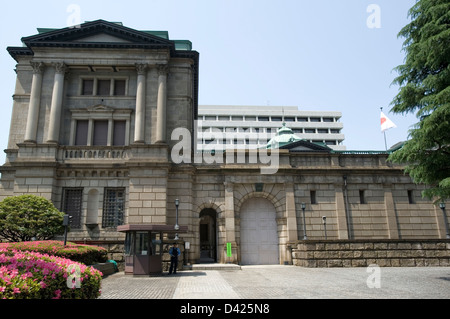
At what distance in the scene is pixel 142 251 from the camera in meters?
18.7

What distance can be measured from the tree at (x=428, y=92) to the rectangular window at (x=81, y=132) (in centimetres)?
2137

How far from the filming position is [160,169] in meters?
25.1

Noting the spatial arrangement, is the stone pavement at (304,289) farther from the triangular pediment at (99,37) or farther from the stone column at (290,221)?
the triangular pediment at (99,37)

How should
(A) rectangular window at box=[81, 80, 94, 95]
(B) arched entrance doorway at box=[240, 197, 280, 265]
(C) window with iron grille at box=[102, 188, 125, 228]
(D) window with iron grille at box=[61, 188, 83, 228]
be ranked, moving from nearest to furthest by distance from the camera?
(C) window with iron grille at box=[102, 188, 125, 228], (D) window with iron grille at box=[61, 188, 83, 228], (B) arched entrance doorway at box=[240, 197, 280, 265], (A) rectangular window at box=[81, 80, 94, 95]

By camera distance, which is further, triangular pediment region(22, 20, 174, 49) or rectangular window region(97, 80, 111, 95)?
rectangular window region(97, 80, 111, 95)

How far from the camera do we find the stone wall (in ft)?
69.2

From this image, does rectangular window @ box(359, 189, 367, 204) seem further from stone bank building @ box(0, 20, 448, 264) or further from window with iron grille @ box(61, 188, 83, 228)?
window with iron grille @ box(61, 188, 83, 228)

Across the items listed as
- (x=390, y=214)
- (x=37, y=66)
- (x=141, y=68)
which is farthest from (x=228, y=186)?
(x=37, y=66)

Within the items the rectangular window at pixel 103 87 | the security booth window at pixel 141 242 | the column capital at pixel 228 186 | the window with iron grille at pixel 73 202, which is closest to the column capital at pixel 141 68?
the rectangular window at pixel 103 87

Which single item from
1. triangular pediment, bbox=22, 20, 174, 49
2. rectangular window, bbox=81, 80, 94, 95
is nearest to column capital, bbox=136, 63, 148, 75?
triangular pediment, bbox=22, 20, 174, 49

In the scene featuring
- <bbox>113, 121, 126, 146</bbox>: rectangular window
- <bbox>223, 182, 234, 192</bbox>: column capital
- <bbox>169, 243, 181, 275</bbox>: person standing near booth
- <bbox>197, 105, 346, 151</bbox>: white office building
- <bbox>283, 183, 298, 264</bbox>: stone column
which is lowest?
<bbox>169, 243, 181, 275</bbox>: person standing near booth

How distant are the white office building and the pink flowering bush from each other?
96.9 meters

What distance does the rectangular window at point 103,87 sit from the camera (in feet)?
93.0

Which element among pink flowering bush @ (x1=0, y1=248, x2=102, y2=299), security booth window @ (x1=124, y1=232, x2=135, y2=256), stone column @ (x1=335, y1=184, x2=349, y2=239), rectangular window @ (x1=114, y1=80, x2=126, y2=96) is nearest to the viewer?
pink flowering bush @ (x1=0, y1=248, x2=102, y2=299)
